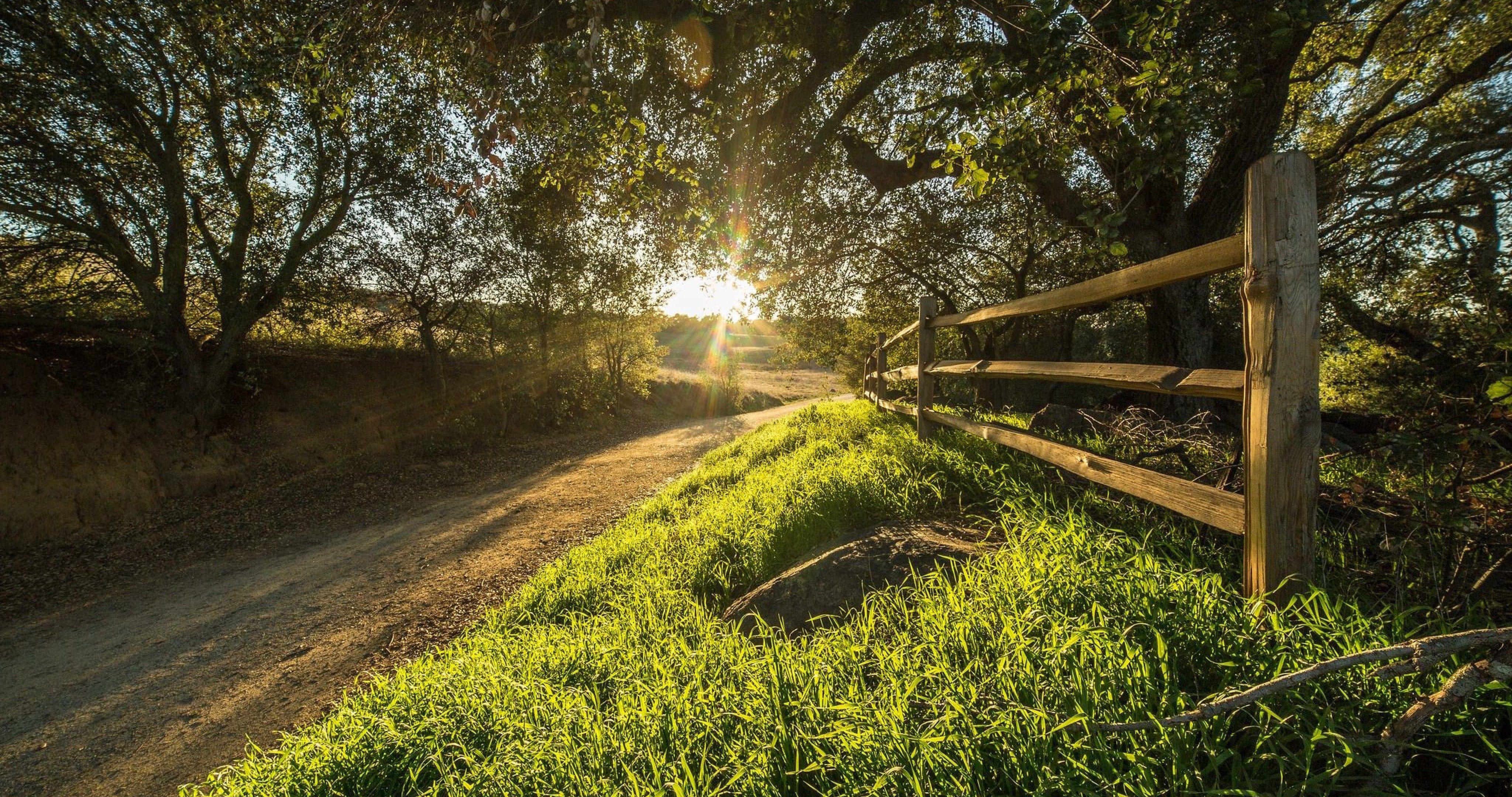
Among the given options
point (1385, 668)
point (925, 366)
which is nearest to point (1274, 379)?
point (1385, 668)

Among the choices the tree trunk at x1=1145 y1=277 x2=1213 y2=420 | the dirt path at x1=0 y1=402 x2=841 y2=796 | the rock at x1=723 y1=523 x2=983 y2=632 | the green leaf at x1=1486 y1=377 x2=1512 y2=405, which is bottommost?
the dirt path at x1=0 y1=402 x2=841 y2=796

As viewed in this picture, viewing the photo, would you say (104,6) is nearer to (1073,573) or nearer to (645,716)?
(645,716)

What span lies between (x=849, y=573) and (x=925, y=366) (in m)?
3.11

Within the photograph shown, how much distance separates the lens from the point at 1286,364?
1753 mm

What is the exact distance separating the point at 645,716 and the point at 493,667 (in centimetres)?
124

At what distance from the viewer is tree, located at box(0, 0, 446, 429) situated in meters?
5.04

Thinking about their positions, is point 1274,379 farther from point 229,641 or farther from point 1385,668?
point 229,641

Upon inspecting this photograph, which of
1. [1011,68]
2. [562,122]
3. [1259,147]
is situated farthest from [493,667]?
[1259,147]

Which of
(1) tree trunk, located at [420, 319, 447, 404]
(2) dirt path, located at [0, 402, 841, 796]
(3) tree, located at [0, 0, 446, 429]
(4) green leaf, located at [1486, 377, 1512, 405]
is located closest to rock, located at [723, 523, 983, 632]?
(4) green leaf, located at [1486, 377, 1512, 405]

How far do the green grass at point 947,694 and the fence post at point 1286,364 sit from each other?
17 cm

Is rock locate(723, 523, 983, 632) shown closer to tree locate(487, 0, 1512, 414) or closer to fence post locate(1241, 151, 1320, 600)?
fence post locate(1241, 151, 1320, 600)

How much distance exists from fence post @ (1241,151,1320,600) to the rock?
1.25 m

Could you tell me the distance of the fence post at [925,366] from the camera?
17.6 feet

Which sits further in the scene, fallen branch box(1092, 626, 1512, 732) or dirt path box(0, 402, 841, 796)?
dirt path box(0, 402, 841, 796)
